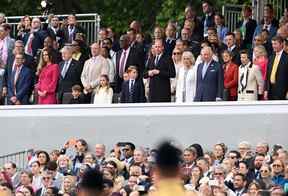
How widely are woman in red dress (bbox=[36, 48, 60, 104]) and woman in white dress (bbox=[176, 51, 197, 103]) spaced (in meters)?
2.46

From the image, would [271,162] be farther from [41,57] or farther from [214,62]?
[41,57]

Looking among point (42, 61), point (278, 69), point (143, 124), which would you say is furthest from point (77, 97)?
point (278, 69)

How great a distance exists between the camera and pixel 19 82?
22.6 metres

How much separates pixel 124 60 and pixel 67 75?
1.06 metres

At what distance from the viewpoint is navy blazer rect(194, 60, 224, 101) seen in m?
20.0

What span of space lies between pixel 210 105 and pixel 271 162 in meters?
3.52

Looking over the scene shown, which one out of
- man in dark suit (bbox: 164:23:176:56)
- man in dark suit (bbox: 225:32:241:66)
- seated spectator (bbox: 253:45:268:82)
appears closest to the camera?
seated spectator (bbox: 253:45:268:82)

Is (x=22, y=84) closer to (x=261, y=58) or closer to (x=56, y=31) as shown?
(x=56, y=31)

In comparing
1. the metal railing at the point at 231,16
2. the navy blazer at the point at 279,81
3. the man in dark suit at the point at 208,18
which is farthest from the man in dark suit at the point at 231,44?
the metal railing at the point at 231,16

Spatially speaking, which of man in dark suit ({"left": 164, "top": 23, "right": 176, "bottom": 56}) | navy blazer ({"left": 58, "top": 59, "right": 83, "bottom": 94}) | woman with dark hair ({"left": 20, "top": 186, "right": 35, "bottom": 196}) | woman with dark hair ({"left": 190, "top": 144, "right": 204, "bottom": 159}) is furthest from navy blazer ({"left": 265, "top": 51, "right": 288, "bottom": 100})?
woman with dark hair ({"left": 20, "top": 186, "right": 35, "bottom": 196})

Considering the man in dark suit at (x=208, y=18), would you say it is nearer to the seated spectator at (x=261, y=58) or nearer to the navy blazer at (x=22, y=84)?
the seated spectator at (x=261, y=58)

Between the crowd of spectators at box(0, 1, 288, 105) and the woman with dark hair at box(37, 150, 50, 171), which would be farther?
the crowd of spectators at box(0, 1, 288, 105)

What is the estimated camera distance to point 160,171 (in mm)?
7852

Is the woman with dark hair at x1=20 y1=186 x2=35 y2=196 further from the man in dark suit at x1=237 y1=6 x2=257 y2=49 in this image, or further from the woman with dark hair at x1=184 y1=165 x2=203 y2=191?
the man in dark suit at x1=237 y1=6 x2=257 y2=49
